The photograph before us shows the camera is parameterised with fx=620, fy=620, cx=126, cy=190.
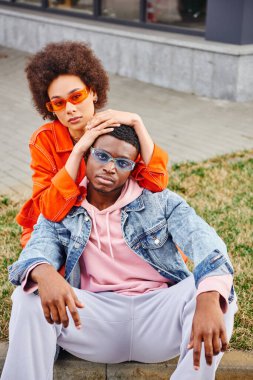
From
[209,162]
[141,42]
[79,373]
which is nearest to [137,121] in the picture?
[79,373]

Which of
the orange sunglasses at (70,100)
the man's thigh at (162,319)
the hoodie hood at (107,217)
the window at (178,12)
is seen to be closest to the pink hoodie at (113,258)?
the hoodie hood at (107,217)

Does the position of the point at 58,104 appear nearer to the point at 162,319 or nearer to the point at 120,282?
the point at 120,282

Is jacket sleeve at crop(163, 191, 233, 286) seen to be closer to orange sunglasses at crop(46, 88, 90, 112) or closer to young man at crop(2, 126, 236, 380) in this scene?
young man at crop(2, 126, 236, 380)

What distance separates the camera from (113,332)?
8.32 feet

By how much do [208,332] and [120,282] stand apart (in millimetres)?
582

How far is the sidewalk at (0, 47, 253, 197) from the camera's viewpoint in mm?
6164

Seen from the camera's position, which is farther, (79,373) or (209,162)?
(209,162)

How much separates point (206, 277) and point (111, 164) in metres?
0.62

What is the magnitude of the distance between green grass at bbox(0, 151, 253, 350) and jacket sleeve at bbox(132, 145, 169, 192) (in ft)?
2.93

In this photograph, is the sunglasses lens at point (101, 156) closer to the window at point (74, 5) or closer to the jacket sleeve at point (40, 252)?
the jacket sleeve at point (40, 252)

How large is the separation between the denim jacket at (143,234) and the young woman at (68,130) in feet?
0.20

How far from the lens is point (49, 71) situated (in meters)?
3.12

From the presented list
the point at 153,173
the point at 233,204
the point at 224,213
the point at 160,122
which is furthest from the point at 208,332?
the point at 160,122

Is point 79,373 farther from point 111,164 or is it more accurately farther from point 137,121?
point 137,121
